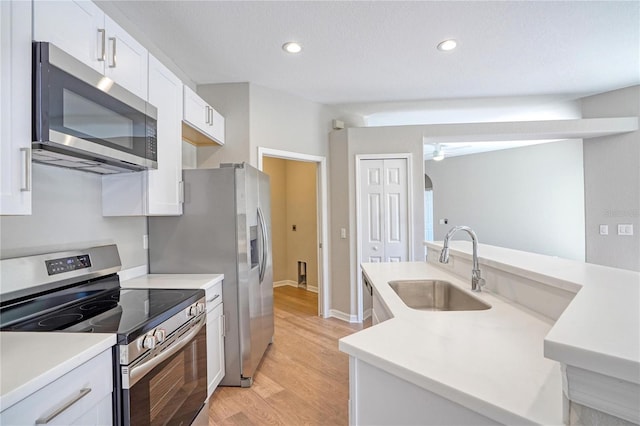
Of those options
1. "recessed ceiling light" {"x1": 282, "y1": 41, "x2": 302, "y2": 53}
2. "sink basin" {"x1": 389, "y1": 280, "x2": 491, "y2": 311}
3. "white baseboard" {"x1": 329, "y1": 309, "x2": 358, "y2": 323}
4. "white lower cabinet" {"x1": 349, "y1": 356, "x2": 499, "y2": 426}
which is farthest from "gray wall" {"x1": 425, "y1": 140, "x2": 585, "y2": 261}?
"white lower cabinet" {"x1": 349, "y1": 356, "x2": 499, "y2": 426}

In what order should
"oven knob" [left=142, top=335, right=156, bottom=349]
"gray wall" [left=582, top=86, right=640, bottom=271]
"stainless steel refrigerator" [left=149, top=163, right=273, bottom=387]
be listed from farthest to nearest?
"gray wall" [left=582, top=86, right=640, bottom=271] → "stainless steel refrigerator" [left=149, top=163, right=273, bottom=387] → "oven knob" [left=142, top=335, right=156, bottom=349]

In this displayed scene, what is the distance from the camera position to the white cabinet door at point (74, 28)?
1150 millimetres

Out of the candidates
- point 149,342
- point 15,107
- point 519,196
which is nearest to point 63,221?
point 15,107

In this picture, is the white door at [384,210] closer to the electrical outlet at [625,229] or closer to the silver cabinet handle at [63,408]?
the electrical outlet at [625,229]

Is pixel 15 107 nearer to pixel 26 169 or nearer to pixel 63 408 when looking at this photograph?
pixel 26 169

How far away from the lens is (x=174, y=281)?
2031mm

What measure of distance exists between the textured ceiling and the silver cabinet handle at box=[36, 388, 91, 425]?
212 cm

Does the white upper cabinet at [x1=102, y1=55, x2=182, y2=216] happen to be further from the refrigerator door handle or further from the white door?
the white door

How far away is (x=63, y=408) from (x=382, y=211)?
128 inches

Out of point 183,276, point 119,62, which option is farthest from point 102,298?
point 119,62

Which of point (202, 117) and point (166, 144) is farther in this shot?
point (202, 117)

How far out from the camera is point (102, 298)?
64.2 inches

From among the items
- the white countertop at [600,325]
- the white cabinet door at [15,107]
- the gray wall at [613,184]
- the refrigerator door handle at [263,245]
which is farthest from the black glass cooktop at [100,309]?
the gray wall at [613,184]

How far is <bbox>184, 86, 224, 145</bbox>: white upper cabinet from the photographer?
2.35 metres
